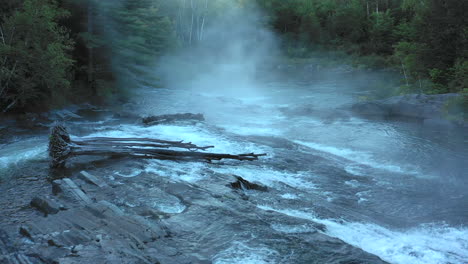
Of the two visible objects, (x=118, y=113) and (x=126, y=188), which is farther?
(x=118, y=113)

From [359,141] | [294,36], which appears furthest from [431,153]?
[294,36]

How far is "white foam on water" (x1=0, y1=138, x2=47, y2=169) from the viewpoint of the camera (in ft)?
37.6

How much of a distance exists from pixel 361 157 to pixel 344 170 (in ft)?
6.12

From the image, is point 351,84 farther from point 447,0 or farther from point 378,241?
point 378,241

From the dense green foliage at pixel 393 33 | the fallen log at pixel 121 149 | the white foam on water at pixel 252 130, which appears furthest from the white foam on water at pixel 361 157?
the dense green foliage at pixel 393 33

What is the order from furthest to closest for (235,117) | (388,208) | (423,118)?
(235,117) → (423,118) → (388,208)

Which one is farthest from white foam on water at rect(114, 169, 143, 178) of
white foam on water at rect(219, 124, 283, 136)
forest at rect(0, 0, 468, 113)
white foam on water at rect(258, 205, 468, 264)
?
forest at rect(0, 0, 468, 113)

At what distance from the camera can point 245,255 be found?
6.37 m

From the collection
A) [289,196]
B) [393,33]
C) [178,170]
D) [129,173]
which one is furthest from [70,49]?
[393,33]

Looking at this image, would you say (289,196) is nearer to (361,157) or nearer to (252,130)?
(361,157)

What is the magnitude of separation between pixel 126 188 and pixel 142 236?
2.80 meters

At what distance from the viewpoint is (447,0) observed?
22172 mm

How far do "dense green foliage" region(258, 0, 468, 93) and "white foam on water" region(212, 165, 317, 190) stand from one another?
11.8m

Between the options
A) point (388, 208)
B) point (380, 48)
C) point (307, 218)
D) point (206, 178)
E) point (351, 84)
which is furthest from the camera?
point (380, 48)
